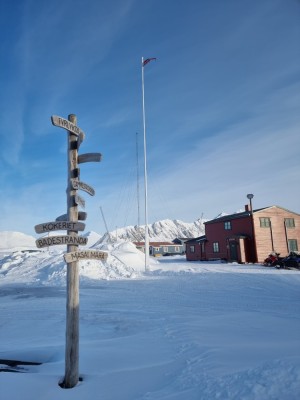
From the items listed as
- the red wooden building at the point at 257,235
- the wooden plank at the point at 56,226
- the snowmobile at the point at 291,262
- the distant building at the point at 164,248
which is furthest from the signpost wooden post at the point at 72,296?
the distant building at the point at 164,248

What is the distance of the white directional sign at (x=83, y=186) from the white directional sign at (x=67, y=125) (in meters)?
0.90

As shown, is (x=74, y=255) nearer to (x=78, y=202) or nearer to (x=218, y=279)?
(x=78, y=202)

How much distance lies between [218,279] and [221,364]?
13.2m

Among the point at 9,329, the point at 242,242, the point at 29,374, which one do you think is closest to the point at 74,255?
the point at 29,374

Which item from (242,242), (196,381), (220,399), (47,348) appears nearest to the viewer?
(220,399)

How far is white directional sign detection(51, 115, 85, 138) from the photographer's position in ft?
16.3

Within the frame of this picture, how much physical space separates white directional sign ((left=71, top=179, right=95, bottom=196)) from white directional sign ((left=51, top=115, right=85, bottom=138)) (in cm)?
90

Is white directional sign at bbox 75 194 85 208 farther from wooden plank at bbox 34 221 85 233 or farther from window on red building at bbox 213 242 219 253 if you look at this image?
window on red building at bbox 213 242 219 253

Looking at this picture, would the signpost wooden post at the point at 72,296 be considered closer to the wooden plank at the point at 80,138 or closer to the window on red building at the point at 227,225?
the wooden plank at the point at 80,138

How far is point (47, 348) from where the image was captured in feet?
19.6

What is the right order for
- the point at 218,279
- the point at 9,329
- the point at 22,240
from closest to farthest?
the point at 9,329, the point at 218,279, the point at 22,240

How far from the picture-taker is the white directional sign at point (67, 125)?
16.3 feet

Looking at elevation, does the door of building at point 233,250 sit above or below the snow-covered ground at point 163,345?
above

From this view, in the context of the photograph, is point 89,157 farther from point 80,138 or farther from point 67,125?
point 67,125
